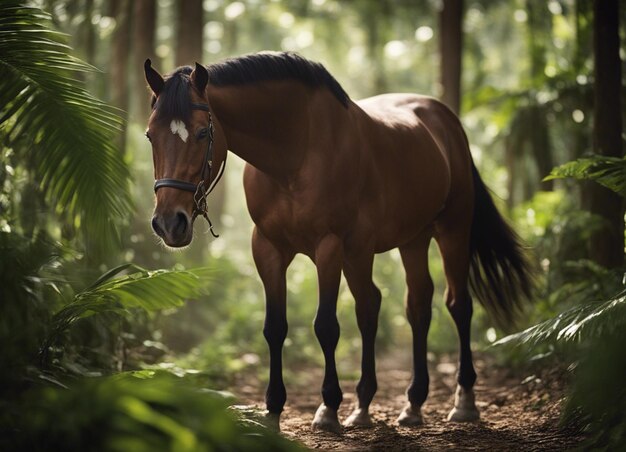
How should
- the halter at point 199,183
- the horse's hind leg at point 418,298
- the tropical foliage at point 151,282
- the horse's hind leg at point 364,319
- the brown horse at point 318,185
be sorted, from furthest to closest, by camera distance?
1. the horse's hind leg at point 418,298
2. the horse's hind leg at point 364,319
3. the brown horse at point 318,185
4. the halter at point 199,183
5. the tropical foliage at point 151,282

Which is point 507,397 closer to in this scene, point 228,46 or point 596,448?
point 596,448

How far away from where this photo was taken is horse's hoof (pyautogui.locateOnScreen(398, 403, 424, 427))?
5.54 meters

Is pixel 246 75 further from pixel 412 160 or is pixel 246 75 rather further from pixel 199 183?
pixel 412 160

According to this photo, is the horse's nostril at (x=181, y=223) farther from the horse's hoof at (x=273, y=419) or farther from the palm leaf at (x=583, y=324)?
the palm leaf at (x=583, y=324)

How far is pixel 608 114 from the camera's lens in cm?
616

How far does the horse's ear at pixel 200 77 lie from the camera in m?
4.30

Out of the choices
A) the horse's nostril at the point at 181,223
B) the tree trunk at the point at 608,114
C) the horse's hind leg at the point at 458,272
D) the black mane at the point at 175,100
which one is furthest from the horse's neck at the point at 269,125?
the tree trunk at the point at 608,114

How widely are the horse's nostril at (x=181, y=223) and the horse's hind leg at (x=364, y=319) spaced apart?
1.44 meters

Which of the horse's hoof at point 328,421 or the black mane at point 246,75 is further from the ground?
the black mane at point 246,75

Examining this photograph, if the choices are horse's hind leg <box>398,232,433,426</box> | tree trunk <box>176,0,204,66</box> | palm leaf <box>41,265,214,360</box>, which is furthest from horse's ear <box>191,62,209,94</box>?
tree trunk <box>176,0,204,66</box>

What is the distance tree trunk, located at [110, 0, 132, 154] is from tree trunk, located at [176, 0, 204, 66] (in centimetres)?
112

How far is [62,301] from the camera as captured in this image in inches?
200

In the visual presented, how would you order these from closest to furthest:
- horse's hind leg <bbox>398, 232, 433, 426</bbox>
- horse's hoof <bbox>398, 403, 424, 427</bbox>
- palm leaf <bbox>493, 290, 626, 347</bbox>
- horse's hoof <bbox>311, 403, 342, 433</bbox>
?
palm leaf <bbox>493, 290, 626, 347</bbox>
horse's hoof <bbox>311, 403, 342, 433</bbox>
horse's hoof <bbox>398, 403, 424, 427</bbox>
horse's hind leg <bbox>398, 232, 433, 426</bbox>

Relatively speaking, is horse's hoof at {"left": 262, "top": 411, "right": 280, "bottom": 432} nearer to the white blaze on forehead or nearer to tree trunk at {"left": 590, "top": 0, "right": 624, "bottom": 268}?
the white blaze on forehead
